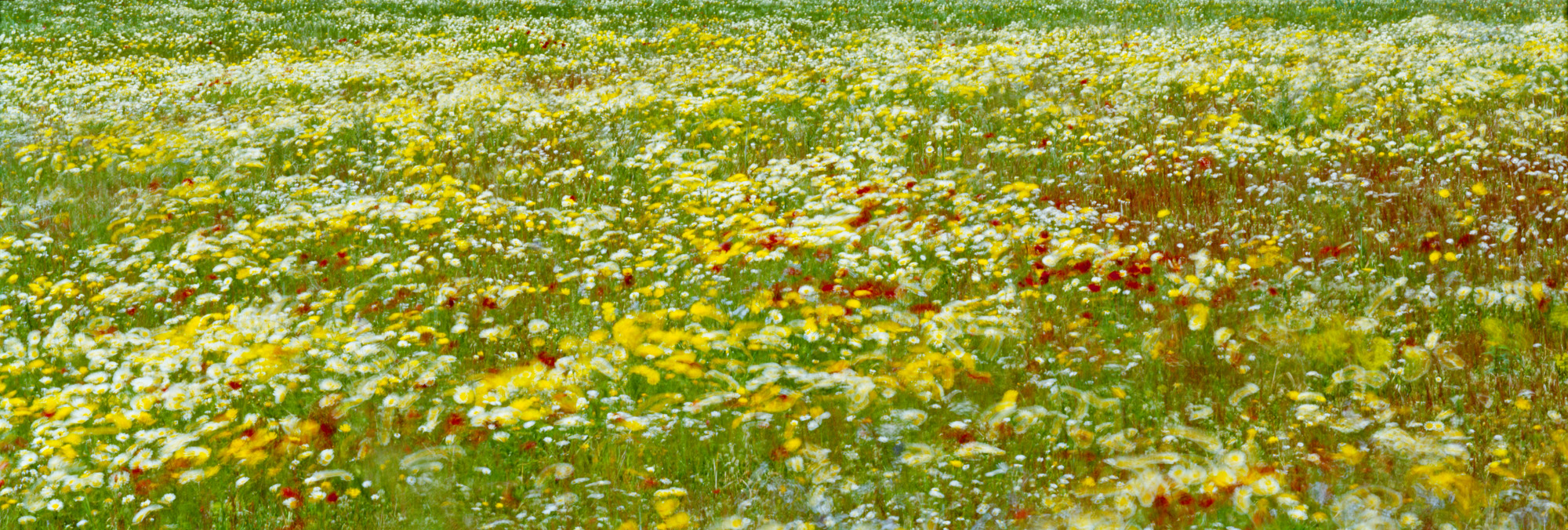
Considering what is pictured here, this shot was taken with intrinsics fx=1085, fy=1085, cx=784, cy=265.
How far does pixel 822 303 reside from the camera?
488 cm

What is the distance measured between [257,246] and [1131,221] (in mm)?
4931

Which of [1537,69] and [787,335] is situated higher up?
[1537,69]

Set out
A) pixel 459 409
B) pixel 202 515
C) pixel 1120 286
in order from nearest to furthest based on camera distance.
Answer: pixel 202 515, pixel 459 409, pixel 1120 286

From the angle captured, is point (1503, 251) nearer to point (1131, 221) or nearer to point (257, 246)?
point (1131, 221)

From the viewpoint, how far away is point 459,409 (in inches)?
164

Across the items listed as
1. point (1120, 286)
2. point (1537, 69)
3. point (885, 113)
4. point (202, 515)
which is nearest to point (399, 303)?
point (202, 515)

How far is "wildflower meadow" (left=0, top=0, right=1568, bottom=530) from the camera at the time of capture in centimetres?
355

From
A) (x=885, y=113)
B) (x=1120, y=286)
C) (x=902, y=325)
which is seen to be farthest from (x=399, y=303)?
(x=885, y=113)

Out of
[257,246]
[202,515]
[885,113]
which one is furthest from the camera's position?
[885,113]

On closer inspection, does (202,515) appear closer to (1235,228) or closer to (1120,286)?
(1120,286)

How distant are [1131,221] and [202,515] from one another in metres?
4.49

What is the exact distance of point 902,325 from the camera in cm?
457

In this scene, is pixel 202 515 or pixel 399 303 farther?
pixel 399 303

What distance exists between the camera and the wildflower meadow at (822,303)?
140 inches
